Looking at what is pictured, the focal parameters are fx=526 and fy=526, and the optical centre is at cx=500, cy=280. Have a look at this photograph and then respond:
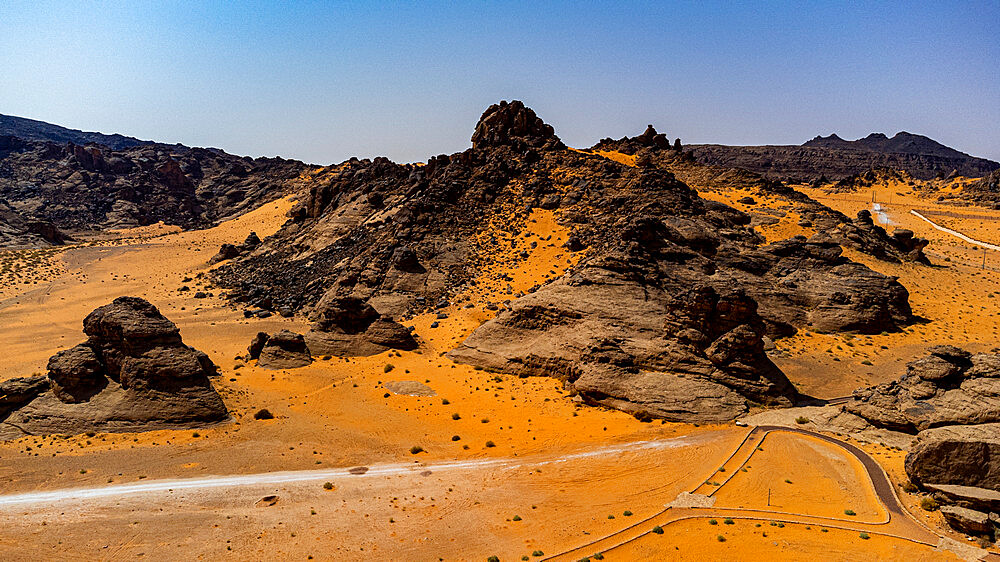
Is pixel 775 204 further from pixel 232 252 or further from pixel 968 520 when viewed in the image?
pixel 232 252

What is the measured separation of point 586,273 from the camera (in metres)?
33.8

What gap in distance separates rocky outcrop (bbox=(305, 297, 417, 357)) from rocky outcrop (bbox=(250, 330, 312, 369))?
147 centimetres

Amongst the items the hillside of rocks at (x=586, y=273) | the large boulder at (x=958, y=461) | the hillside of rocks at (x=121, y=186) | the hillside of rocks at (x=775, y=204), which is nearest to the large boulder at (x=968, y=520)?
the large boulder at (x=958, y=461)

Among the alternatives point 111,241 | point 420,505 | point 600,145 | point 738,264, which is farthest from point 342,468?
point 111,241

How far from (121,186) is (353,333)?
391 ft

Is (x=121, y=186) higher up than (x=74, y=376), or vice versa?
(x=121, y=186)

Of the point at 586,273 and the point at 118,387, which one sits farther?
the point at 586,273

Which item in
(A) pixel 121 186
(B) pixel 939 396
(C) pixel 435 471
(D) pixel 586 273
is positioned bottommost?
(C) pixel 435 471

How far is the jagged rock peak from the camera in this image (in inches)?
2502

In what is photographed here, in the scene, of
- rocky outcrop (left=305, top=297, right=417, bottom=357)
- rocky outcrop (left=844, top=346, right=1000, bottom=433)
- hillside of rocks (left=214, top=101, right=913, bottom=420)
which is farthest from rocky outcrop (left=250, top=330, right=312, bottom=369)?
rocky outcrop (left=844, top=346, right=1000, bottom=433)

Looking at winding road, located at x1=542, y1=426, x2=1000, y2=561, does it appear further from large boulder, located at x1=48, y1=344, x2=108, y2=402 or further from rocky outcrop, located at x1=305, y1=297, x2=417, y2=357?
rocky outcrop, located at x1=305, y1=297, x2=417, y2=357

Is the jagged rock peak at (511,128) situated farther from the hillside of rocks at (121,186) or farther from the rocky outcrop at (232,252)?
the hillside of rocks at (121,186)

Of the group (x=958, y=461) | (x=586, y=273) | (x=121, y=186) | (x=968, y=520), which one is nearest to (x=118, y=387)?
(x=586, y=273)

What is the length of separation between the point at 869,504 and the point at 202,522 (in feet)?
71.0
